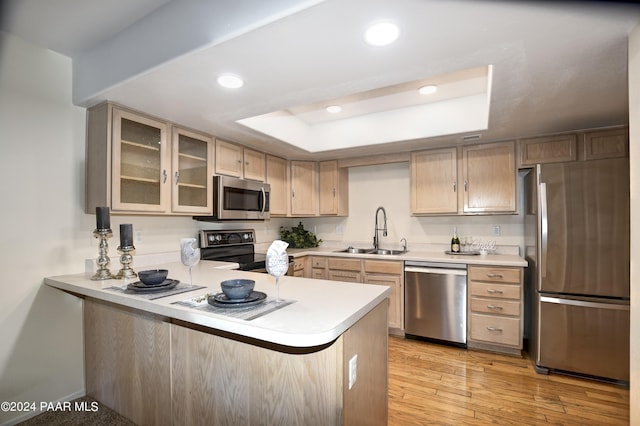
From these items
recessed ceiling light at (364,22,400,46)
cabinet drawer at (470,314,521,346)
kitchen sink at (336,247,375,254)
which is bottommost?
cabinet drawer at (470,314,521,346)

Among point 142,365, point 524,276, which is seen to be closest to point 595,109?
point 524,276

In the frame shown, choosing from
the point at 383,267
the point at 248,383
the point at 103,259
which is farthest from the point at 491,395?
the point at 103,259

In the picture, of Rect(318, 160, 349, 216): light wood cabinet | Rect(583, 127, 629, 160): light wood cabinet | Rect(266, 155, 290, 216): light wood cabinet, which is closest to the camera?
Rect(583, 127, 629, 160): light wood cabinet

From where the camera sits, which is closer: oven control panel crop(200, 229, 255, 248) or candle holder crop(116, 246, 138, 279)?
candle holder crop(116, 246, 138, 279)

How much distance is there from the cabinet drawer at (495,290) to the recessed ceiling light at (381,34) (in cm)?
234

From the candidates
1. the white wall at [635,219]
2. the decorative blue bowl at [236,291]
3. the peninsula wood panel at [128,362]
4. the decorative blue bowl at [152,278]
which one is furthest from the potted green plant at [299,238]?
the white wall at [635,219]

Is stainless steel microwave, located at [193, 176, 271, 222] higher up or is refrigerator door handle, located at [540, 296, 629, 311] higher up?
stainless steel microwave, located at [193, 176, 271, 222]

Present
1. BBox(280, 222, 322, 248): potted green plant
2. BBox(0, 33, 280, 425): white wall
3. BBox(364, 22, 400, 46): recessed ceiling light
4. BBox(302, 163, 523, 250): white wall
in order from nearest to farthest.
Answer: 1. BBox(364, 22, 400, 46): recessed ceiling light
2. BBox(0, 33, 280, 425): white wall
3. BBox(302, 163, 523, 250): white wall
4. BBox(280, 222, 322, 248): potted green plant

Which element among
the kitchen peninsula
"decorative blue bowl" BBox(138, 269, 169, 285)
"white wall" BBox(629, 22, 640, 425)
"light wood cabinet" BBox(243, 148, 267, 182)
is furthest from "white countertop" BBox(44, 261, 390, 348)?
"light wood cabinet" BBox(243, 148, 267, 182)

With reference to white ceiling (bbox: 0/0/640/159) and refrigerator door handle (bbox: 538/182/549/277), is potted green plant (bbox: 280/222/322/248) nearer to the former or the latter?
white ceiling (bbox: 0/0/640/159)

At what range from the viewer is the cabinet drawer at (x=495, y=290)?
2.71 m

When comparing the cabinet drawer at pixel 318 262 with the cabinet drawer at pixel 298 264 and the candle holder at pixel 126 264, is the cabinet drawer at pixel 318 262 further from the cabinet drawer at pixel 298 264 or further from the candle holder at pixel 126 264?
the candle holder at pixel 126 264

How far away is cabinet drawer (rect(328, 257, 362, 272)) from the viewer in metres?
3.39

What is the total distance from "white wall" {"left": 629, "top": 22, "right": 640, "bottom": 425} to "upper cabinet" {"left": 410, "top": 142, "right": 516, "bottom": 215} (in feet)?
5.78
